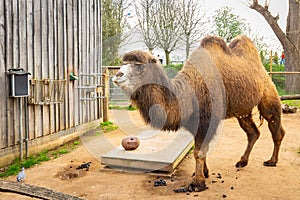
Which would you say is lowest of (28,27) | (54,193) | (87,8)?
(54,193)

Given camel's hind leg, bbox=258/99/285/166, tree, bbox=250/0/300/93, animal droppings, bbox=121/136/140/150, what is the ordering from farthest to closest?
tree, bbox=250/0/300/93, animal droppings, bbox=121/136/140/150, camel's hind leg, bbox=258/99/285/166

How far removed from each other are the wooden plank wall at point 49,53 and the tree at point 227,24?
341 inches

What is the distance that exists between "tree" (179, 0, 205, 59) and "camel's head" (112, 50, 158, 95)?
37.8 feet

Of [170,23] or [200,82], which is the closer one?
[200,82]

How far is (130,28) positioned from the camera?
1521 cm

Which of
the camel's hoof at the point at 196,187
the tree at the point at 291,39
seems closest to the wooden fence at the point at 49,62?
the camel's hoof at the point at 196,187

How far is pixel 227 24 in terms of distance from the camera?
593 inches

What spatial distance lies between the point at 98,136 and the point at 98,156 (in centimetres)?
153

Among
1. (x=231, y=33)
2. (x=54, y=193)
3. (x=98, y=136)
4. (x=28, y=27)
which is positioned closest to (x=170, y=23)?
(x=231, y=33)

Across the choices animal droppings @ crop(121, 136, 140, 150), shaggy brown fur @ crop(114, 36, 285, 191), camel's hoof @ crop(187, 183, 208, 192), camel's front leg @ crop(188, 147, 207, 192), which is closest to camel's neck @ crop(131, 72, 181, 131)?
shaggy brown fur @ crop(114, 36, 285, 191)

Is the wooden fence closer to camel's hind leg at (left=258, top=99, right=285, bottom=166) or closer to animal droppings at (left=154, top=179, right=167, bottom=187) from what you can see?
animal droppings at (left=154, top=179, right=167, bottom=187)

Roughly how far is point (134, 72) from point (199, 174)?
1.39 m

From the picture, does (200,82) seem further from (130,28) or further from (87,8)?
(130,28)

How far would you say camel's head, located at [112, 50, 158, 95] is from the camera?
110 inches
